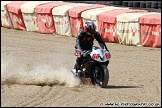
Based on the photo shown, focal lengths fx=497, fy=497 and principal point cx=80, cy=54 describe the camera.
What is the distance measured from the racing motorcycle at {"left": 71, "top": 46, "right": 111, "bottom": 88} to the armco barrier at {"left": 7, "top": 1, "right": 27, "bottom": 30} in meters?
15.1

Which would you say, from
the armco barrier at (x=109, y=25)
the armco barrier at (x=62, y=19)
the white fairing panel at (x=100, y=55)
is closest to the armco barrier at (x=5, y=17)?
the armco barrier at (x=62, y=19)

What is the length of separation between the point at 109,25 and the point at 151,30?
2297 mm

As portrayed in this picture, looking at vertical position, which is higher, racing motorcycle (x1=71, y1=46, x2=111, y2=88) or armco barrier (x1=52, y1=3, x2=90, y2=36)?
racing motorcycle (x1=71, y1=46, x2=111, y2=88)

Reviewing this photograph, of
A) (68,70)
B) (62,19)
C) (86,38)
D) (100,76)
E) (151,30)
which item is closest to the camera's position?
(100,76)

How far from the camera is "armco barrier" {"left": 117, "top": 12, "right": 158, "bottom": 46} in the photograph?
2056cm

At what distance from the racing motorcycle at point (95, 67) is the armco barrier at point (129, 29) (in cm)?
895

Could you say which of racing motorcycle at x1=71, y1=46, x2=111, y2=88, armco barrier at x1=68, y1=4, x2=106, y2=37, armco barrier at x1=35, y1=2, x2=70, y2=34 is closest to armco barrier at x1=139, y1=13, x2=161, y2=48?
armco barrier at x1=68, y1=4, x2=106, y2=37

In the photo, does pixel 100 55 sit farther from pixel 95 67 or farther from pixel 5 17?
pixel 5 17

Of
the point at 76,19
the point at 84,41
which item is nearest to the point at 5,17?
the point at 76,19

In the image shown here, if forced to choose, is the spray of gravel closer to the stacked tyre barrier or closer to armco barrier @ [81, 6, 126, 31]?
the stacked tyre barrier

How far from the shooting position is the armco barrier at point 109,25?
21.5m

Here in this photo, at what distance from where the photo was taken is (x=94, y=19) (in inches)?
877

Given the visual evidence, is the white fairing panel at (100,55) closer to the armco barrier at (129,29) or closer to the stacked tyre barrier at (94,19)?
the stacked tyre barrier at (94,19)

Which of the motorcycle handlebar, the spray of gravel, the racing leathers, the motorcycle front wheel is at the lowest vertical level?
the spray of gravel
